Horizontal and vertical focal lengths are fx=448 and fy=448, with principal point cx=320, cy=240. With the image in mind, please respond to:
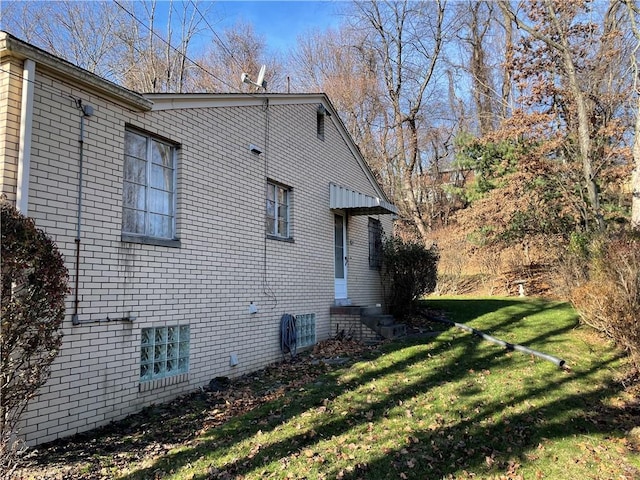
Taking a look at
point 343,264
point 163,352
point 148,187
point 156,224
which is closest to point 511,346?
Result: point 343,264

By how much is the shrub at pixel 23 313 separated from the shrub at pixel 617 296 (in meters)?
7.41

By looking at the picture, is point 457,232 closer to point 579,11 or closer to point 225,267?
point 579,11

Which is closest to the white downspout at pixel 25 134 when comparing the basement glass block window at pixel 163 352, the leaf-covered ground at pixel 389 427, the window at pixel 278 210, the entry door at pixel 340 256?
the basement glass block window at pixel 163 352

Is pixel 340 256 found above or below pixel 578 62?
below

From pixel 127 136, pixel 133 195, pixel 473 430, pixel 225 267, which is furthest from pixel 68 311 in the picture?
pixel 473 430

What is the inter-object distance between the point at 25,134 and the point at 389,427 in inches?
194

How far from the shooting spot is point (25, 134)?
452 centimetres

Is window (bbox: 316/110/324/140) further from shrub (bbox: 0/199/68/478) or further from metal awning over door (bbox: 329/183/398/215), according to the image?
shrub (bbox: 0/199/68/478)

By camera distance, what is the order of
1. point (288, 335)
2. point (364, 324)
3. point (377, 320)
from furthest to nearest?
1. point (364, 324)
2. point (377, 320)
3. point (288, 335)

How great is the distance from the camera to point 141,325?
5.77 metres

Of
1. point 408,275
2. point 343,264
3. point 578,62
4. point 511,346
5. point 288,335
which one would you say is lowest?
point 511,346

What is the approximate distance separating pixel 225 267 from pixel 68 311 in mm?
2857

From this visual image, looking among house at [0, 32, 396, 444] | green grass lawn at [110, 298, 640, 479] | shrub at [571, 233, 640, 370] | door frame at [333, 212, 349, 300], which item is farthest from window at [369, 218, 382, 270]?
shrub at [571, 233, 640, 370]

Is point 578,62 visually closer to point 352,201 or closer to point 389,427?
point 352,201
